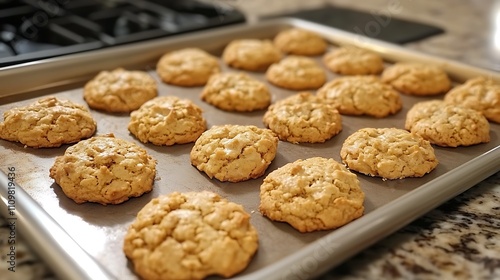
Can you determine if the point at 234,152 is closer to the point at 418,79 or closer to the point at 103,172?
the point at 103,172

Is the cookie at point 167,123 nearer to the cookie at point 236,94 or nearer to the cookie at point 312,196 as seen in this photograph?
the cookie at point 236,94

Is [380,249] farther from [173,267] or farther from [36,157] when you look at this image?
[36,157]

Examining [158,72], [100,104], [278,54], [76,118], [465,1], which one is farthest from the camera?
[465,1]

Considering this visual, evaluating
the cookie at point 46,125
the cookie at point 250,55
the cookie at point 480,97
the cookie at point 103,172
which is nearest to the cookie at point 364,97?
the cookie at point 480,97

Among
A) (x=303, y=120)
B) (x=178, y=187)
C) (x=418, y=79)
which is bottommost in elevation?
(x=178, y=187)

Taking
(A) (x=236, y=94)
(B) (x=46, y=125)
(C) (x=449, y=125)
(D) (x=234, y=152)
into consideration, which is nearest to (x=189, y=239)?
(D) (x=234, y=152)

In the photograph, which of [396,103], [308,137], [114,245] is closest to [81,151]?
[114,245]
